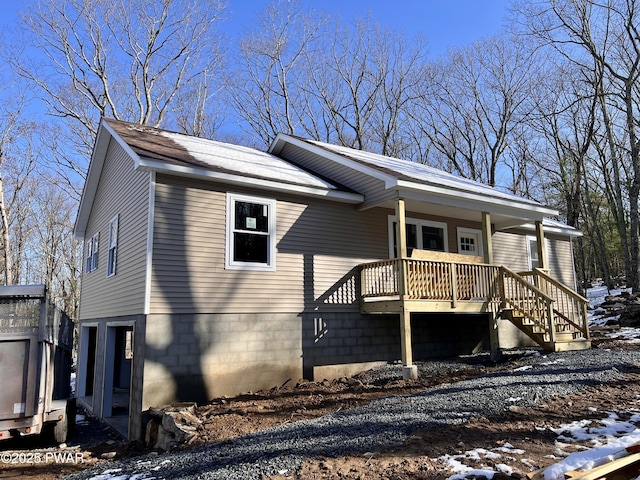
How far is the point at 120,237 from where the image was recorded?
34.7 feet

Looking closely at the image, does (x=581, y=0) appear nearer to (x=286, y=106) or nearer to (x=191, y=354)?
(x=286, y=106)

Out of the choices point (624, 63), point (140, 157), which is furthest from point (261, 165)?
point (624, 63)

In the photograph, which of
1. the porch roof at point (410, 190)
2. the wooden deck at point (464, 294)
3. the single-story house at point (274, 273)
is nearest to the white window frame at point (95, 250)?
the single-story house at point (274, 273)

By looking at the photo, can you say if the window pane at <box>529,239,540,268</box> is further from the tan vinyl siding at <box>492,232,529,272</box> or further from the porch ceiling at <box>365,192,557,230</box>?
the porch ceiling at <box>365,192,557,230</box>

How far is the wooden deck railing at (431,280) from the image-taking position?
970cm

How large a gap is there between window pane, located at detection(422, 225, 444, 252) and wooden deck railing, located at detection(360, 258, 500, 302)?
6.49 ft

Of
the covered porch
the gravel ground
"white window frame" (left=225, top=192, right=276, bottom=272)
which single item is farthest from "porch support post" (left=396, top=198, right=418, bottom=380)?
"white window frame" (left=225, top=192, right=276, bottom=272)

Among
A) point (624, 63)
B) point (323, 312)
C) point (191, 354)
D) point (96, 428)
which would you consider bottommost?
point (96, 428)

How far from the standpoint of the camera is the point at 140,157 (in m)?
8.26

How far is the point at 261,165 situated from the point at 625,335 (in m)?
11.0

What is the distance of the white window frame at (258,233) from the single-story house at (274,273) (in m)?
0.03

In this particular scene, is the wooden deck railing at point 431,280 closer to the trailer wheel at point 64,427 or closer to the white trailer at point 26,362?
the white trailer at point 26,362

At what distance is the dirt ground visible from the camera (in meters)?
3.94

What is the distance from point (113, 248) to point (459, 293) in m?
8.34
